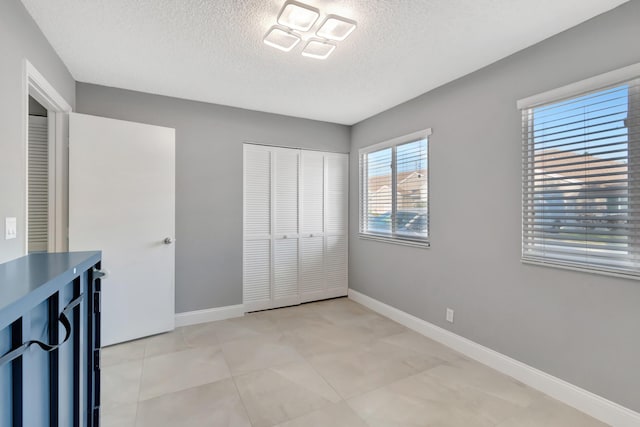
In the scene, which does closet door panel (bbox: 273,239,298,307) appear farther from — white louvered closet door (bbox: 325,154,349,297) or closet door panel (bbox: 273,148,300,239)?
white louvered closet door (bbox: 325,154,349,297)

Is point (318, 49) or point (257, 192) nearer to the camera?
point (318, 49)

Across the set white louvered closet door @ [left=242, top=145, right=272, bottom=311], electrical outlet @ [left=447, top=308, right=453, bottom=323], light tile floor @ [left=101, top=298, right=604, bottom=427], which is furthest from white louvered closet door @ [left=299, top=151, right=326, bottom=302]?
electrical outlet @ [left=447, top=308, right=453, bottom=323]

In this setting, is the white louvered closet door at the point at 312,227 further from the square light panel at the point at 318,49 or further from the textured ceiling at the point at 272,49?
the square light panel at the point at 318,49

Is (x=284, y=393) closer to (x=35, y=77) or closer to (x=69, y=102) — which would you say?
(x=35, y=77)

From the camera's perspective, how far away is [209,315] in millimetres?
3355

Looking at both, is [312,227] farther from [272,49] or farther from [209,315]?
[272,49]

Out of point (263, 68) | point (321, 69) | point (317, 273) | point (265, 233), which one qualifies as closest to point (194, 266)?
point (265, 233)

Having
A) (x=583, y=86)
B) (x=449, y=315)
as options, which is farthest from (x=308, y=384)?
(x=583, y=86)

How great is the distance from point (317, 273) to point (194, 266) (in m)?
1.55

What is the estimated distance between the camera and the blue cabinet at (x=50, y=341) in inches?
31.7

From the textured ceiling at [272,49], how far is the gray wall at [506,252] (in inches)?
6.2

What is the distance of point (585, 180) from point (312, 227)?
9.07 feet

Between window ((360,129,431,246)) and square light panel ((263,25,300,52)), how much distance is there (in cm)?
159

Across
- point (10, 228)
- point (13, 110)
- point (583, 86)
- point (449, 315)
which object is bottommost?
point (449, 315)
